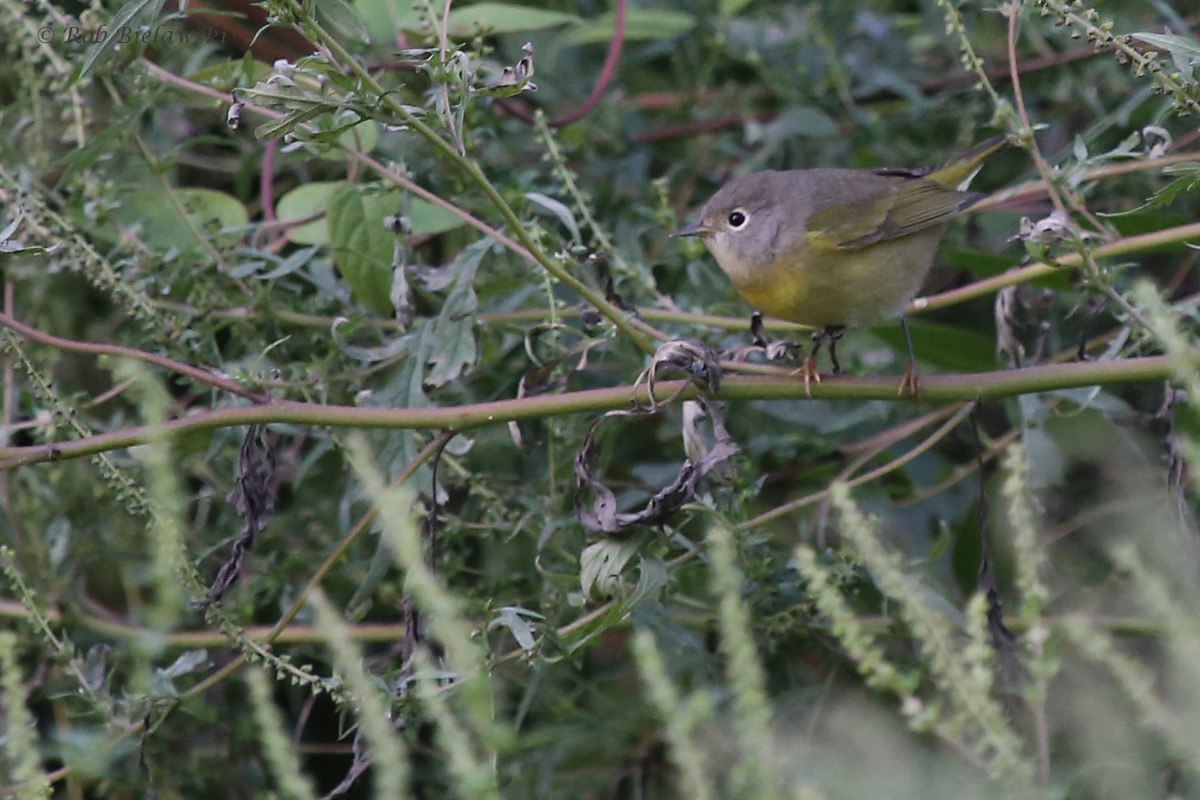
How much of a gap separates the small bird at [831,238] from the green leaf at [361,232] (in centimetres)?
69

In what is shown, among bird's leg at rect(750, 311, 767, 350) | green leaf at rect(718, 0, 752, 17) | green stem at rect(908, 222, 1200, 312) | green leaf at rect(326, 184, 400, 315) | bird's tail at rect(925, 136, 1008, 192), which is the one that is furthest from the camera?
green leaf at rect(718, 0, 752, 17)

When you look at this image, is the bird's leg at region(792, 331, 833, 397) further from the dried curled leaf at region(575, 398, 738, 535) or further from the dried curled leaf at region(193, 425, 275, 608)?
the dried curled leaf at region(193, 425, 275, 608)

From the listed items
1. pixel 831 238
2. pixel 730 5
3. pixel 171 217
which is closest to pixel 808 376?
pixel 831 238

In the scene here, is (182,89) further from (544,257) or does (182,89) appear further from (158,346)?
(544,257)

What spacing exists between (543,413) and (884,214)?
1295 mm

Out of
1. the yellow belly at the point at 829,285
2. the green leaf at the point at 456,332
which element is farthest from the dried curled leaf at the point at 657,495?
the yellow belly at the point at 829,285

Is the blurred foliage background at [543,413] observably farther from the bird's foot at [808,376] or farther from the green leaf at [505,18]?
the bird's foot at [808,376]

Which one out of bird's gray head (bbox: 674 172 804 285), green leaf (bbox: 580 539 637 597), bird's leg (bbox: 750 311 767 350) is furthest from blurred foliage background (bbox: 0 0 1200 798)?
bird's leg (bbox: 750 311 767 350)

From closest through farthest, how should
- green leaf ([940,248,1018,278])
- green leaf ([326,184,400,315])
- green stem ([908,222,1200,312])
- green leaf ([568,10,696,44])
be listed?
green stem ([908,222,1200,312])
green leaf ([326,184,400,315])
green leaf ([940,248,1018,278])
green leaf ([568,10,696,44])

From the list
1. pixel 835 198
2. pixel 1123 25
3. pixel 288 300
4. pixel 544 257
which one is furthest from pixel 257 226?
pixel 1123 25

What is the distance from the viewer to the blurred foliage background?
1.90 m

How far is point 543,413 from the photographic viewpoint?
77.3 inches

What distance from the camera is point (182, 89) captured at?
2.78 metres

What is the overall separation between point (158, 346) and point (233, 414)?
0.71 m
